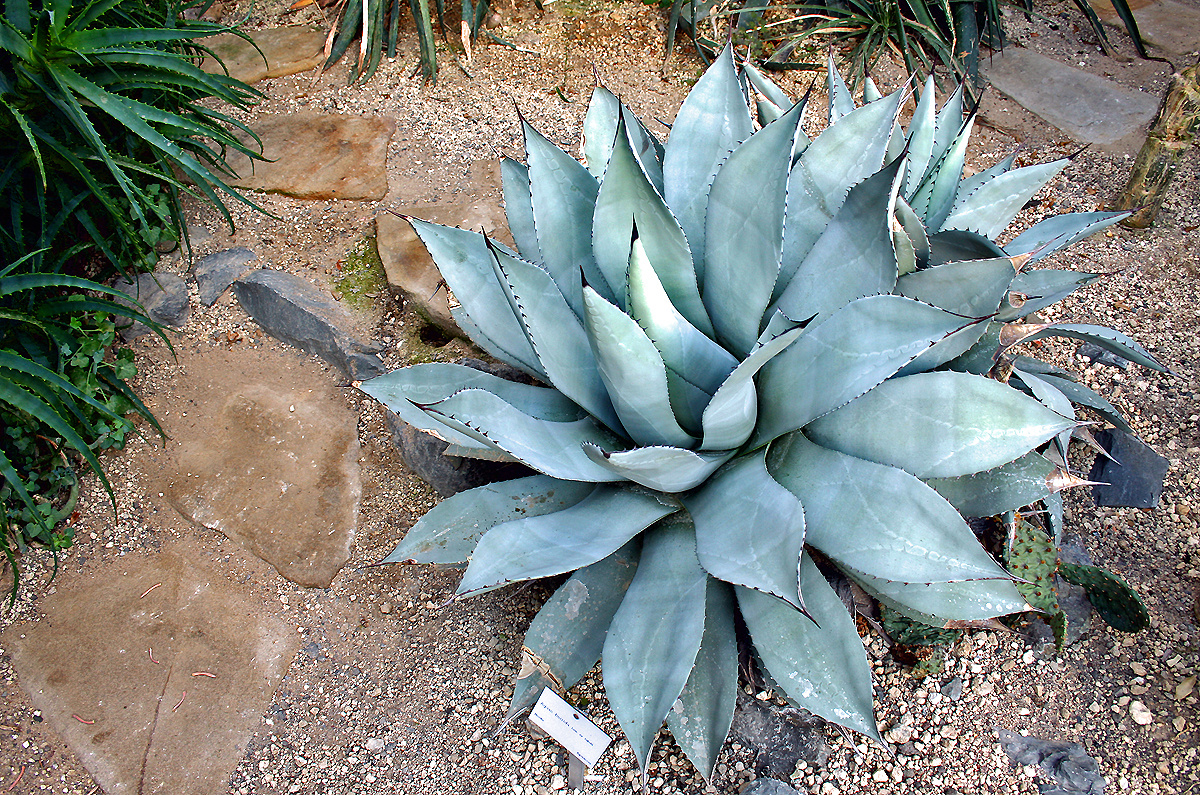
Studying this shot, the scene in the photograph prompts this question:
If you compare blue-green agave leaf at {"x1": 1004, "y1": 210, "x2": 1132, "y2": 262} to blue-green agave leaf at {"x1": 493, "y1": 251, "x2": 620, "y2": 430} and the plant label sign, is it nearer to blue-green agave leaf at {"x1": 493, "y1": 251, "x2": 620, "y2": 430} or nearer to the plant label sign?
blue-green agave leaf at {"x1": 493, "y1": 251, "x2": 620, "y2": 430}

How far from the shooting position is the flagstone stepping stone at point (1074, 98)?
120 inches

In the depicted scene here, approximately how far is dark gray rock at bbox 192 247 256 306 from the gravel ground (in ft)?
0.15

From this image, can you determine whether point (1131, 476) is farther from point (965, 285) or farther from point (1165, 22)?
point (1165, 22)

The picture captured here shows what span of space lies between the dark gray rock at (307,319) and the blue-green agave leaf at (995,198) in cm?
156

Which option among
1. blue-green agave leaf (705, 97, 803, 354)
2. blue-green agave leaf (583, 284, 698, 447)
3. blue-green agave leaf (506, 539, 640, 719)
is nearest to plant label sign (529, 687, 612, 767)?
blue-green agave leaf (506, 539, 640, 719)

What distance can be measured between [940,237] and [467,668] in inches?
53.0

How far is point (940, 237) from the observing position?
4.99 feet

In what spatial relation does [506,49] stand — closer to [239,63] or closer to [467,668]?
[239,63]

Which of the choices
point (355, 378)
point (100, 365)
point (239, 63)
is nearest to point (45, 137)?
point (100, 365)

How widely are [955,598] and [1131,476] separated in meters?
0.83

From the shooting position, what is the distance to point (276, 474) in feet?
7.13

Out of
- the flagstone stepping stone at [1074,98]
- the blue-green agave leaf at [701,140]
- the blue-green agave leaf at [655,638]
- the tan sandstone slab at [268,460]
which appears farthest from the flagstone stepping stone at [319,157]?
the flagstone stepping stone at [1074,98]

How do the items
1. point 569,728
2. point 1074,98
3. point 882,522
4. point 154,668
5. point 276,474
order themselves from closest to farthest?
point 882,522 → point 569,728 → point 154,668 → point 276,474 → point 1074,98

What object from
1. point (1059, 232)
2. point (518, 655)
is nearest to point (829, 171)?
point (1059, 232)
